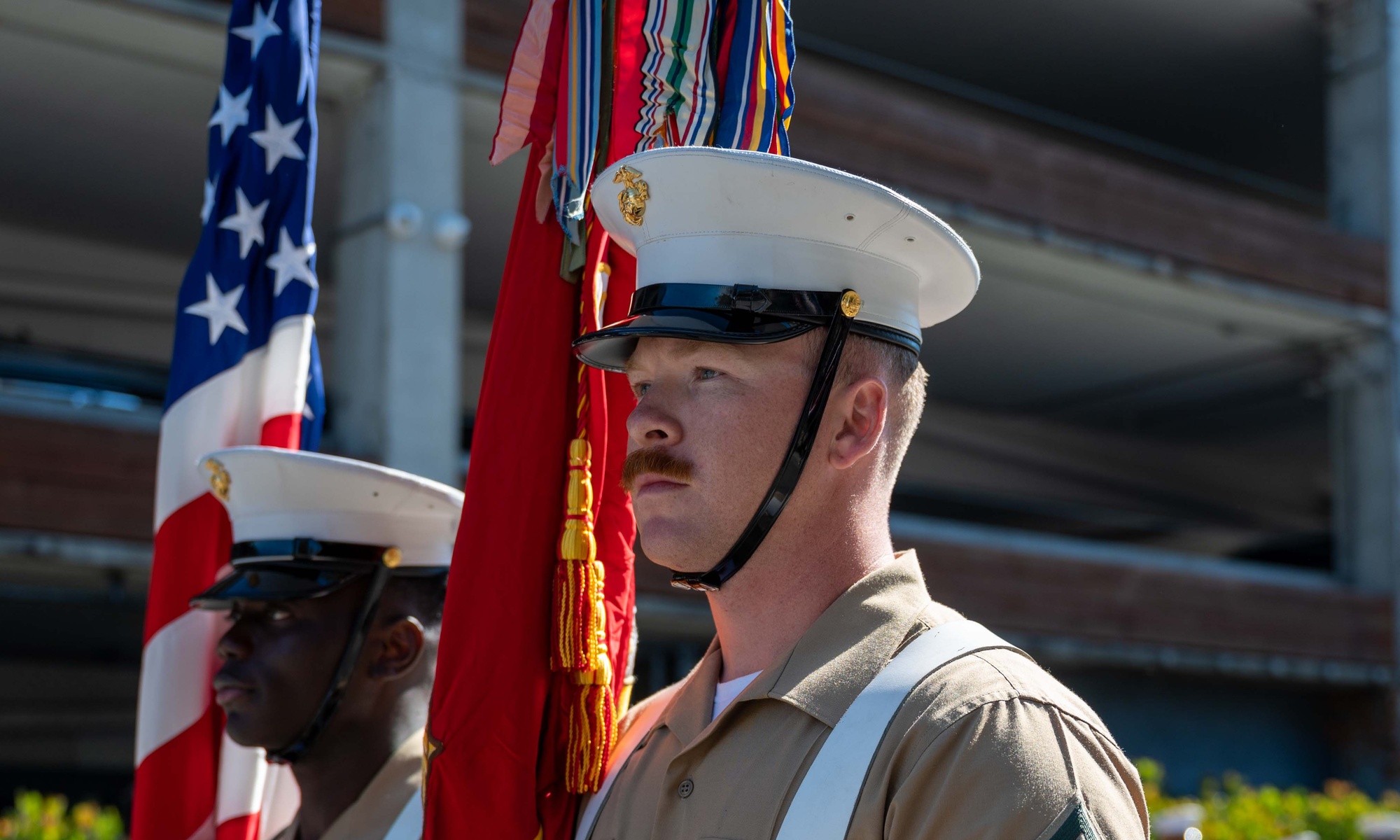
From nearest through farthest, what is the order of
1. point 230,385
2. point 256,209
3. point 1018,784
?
point 1018,784 → point 230,385 → point 256,209

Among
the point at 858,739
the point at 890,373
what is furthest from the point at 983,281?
the point at 858,739

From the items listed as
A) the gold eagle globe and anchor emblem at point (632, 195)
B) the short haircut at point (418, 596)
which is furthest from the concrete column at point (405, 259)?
the gold eagle globe and anchor emblem at point (632, 195)

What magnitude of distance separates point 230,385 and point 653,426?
165 cm

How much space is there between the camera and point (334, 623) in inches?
101

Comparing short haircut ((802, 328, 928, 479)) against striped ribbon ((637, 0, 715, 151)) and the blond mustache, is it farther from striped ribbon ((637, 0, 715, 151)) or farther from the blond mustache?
striped ribbon ((637, 0, 715, 151))

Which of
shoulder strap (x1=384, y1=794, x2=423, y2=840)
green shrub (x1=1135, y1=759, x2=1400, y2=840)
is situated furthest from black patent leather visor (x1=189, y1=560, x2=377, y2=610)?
green shrub (x1=1135, y1=759, x2=1400, y2=840)

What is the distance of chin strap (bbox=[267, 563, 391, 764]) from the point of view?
251 cm

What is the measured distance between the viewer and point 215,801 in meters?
2.82

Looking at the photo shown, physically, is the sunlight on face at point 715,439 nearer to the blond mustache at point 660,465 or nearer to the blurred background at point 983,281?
the blond mustache at point 660,465

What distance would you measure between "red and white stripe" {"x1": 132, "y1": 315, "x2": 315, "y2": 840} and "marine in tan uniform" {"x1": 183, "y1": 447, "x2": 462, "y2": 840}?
21 centimetres

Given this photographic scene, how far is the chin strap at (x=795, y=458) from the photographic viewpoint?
1633 mm

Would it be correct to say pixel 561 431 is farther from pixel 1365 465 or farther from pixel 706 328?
pixel 1365 465

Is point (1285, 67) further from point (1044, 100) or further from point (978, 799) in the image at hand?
point (978, 799)

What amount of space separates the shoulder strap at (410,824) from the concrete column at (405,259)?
16.6 ft
